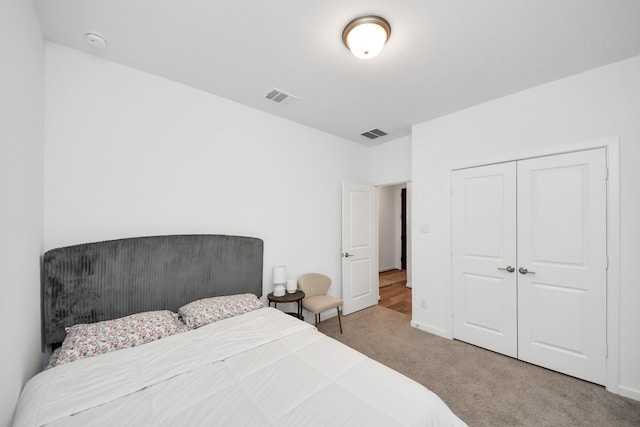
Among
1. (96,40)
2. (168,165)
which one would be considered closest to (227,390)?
(168,165)

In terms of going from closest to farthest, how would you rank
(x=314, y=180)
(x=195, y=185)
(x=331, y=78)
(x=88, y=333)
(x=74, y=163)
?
(x=88, y=333)
(x=74, y=163)
(x=331, y=78)
(x=195, y=185)
(x=314, y=180)

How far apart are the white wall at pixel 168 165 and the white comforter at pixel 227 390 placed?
1.10 meters

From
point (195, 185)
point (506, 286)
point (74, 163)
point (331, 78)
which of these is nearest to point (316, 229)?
point (195, 185)

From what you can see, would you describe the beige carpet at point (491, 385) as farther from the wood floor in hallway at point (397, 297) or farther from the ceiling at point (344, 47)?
the ceiling at point (344, 47)

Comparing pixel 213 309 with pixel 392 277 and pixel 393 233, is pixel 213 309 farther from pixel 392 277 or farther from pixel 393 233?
pixel 393 233

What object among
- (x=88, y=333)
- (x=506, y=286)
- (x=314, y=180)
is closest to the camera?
(x=88, y=333)

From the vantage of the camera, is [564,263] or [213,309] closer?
[213,309]

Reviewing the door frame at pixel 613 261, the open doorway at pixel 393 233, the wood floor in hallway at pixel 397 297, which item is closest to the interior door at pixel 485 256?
the door frame at pixel 613 261

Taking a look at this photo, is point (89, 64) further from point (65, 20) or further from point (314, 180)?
point (314, 180)

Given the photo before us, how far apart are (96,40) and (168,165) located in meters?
0.98

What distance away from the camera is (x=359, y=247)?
388 cm

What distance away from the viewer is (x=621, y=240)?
78.7 inches

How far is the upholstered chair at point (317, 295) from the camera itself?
292cm

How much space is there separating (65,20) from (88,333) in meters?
2.08
